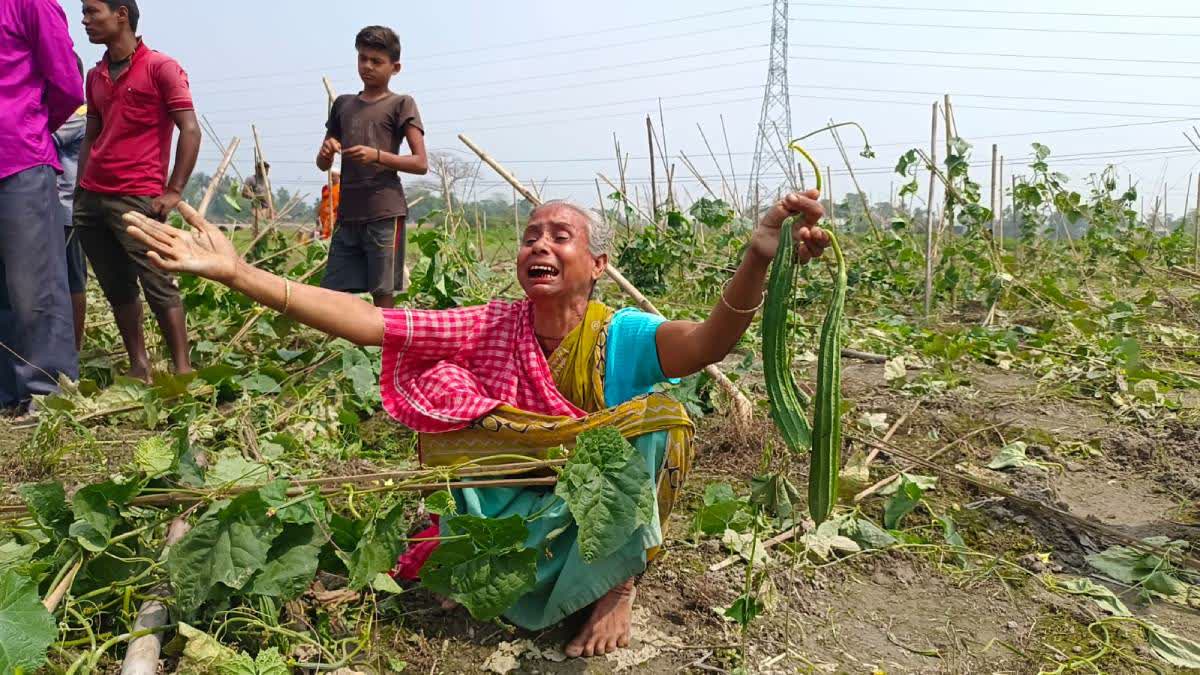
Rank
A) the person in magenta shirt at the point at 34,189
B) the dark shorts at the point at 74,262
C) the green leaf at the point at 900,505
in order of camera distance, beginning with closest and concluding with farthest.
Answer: the green leaf at the point at 900,505 < the person in magenta shirt at the point at 34,189 < the dark shorts at the point at 74,262

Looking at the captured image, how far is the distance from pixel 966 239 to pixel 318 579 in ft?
21.5

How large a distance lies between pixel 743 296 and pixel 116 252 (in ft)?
11.2

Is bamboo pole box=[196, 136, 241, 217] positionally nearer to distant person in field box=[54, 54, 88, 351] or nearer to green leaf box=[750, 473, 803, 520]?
distant person in field box=[54, 54, 88, 351]

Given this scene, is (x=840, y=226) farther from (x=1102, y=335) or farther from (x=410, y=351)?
(x=410, y=351)

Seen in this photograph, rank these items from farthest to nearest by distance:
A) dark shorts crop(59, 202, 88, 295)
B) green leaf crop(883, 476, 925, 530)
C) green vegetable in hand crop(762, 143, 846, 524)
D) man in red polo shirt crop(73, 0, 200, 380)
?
dark shorts crop(59, 202, 88, 295), man in red polo shirt crop(73, 0, 200, 380), green leaf crop(883, 476, 925, 530), green vegetable in hand crop(762, 143, 846, 524)

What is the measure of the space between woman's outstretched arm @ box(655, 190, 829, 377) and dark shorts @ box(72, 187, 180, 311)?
2873 mm

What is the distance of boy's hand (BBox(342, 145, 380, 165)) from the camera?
14.8 feet

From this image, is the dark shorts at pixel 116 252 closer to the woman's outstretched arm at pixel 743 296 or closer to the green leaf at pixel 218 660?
the green leaf at pixel 218 660

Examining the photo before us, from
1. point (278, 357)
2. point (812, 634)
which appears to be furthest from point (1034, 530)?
point (278, 357)

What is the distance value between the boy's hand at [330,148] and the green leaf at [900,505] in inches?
121

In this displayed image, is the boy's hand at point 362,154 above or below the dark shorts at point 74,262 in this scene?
above

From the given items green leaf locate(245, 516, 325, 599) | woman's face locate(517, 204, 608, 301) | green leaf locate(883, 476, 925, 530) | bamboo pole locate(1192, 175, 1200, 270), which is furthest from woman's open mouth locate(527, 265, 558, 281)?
bamboo pole locate(1192, 175, 1200, 270)

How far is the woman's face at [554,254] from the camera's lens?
98.0 inches

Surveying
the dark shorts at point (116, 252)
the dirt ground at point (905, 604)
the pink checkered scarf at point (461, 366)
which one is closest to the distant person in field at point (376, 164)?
the dark shorts at point (116, 252)
